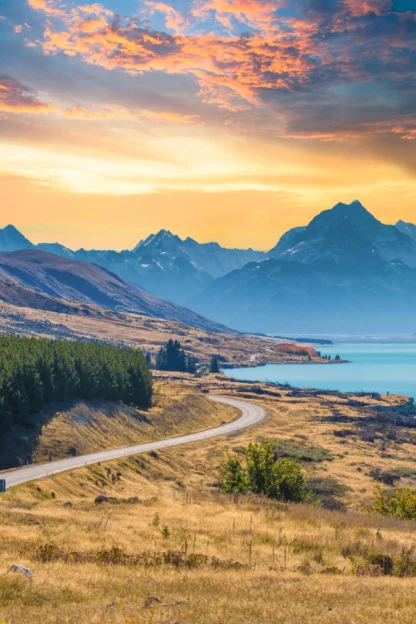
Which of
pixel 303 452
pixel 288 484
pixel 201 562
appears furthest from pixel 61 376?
pixel 201 562

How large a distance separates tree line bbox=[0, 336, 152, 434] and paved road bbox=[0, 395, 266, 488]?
37.5 ft

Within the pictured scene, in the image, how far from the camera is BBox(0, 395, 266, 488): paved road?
64.2 metres

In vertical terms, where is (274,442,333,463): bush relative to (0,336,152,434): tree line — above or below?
below

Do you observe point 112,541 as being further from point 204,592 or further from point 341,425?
point 341,425

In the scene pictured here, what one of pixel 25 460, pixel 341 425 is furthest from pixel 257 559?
pixel 341 425

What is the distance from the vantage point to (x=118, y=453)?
281ft

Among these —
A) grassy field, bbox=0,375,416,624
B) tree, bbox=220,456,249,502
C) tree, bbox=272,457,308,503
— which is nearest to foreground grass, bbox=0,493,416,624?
grassy field, bbox=0,375,416,624

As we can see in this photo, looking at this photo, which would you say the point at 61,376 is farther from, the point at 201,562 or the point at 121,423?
the point at 201,562

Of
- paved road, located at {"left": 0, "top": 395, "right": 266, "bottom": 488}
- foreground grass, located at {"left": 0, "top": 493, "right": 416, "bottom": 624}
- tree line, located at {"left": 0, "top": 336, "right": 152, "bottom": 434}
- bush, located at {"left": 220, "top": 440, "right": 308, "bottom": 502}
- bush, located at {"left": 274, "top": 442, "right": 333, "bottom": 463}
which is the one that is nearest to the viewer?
foreground grass, located at {"left": 0, "top": 493, "right": 416, "bottom": 624}

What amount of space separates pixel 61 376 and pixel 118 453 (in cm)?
2383

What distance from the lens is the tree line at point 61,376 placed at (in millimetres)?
86044

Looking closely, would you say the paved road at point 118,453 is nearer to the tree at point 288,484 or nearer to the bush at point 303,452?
the bush at point 303,452

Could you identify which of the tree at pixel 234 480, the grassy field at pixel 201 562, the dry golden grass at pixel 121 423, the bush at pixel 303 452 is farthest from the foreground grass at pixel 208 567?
the bush at pixel 303 452

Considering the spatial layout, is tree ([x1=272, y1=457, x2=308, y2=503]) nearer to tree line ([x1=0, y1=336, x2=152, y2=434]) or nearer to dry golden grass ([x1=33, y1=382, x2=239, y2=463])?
dry golden grass ([x1=33, y1=382, x2=239, y2=463])
